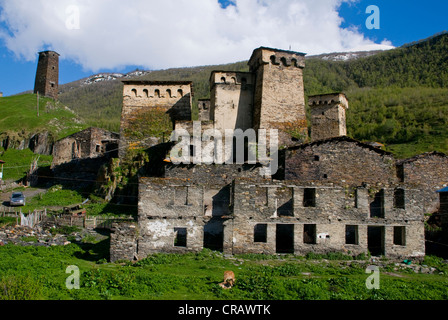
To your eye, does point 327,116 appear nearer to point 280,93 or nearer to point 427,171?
point 280,93

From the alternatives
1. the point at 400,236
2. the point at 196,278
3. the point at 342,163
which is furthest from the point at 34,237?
the point at 400,236

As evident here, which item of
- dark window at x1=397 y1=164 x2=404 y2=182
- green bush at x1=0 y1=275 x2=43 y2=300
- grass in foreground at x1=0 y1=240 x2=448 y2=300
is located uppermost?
dark window at x1=397 y1=164 x2=404 y2=182

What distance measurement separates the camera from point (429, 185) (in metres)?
25.2

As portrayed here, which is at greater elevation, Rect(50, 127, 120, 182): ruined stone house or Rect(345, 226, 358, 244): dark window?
Rect(50, 127, 120, 182): ruined stone house

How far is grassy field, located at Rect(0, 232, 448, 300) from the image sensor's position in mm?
12695

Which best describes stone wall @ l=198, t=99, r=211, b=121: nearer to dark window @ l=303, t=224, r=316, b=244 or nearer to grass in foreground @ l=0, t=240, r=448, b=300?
dark window @ l=303, t=224, r=316, b=244

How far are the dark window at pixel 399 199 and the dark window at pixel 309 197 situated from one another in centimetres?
433

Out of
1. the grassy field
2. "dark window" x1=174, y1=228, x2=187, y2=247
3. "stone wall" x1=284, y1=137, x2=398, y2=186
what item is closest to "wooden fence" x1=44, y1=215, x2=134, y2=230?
"dark window" x1=174, y1=228, x2=187, y2=247

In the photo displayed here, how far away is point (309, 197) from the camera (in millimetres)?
20266

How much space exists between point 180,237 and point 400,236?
1106 centimetres

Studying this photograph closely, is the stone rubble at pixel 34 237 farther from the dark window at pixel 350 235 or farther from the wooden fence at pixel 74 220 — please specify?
the dark window at pixel 350 235

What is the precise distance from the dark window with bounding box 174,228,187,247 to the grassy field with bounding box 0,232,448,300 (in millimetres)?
1834

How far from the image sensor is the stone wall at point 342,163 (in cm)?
2422

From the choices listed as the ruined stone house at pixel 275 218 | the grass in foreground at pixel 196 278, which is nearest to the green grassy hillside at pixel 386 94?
the ruined stone house at pixel 275 218
